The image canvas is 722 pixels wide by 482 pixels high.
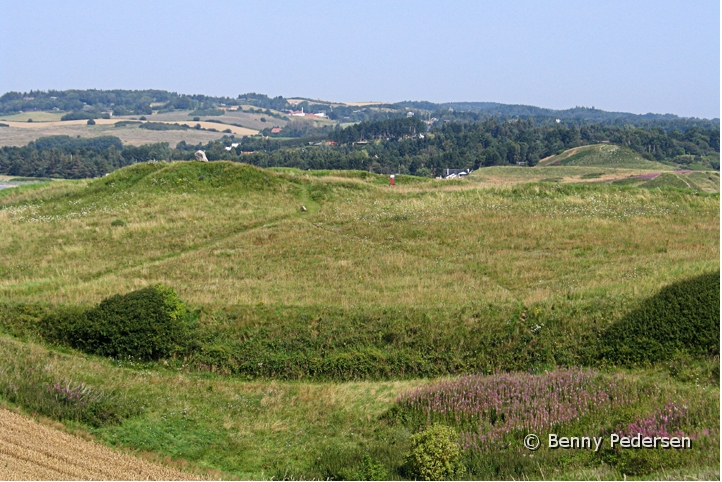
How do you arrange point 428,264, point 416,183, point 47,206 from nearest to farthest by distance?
point 428,264 < point 47,206 < point 416,183

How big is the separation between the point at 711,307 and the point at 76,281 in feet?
62.3

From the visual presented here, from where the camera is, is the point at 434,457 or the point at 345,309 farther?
the point at 345,309

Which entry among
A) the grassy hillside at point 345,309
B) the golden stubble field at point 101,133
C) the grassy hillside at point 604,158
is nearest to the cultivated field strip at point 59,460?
the grassy hillside at point 345,309

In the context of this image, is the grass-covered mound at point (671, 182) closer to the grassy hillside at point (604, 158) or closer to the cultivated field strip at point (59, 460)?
the grassy hillside at point (604, 158)

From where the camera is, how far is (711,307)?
14383 mm

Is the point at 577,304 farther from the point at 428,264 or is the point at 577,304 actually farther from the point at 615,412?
the point at 428,264

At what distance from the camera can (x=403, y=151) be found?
411ft

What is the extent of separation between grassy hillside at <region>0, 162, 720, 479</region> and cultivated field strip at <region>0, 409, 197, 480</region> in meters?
0.80

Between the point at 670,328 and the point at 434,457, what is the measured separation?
24.4 feet

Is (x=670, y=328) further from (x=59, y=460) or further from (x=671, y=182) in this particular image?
(x=671, y=182)

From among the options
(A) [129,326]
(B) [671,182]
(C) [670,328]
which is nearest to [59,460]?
(A) [129,326]

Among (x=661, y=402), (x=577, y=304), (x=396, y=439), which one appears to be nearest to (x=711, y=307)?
(x=577, y=304)

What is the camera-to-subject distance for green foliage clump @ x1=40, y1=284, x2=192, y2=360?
15836mm

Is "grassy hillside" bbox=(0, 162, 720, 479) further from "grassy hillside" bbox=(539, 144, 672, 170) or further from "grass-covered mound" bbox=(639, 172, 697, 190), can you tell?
"grassy hillside" bbox=(539, 144, 672, 170)
